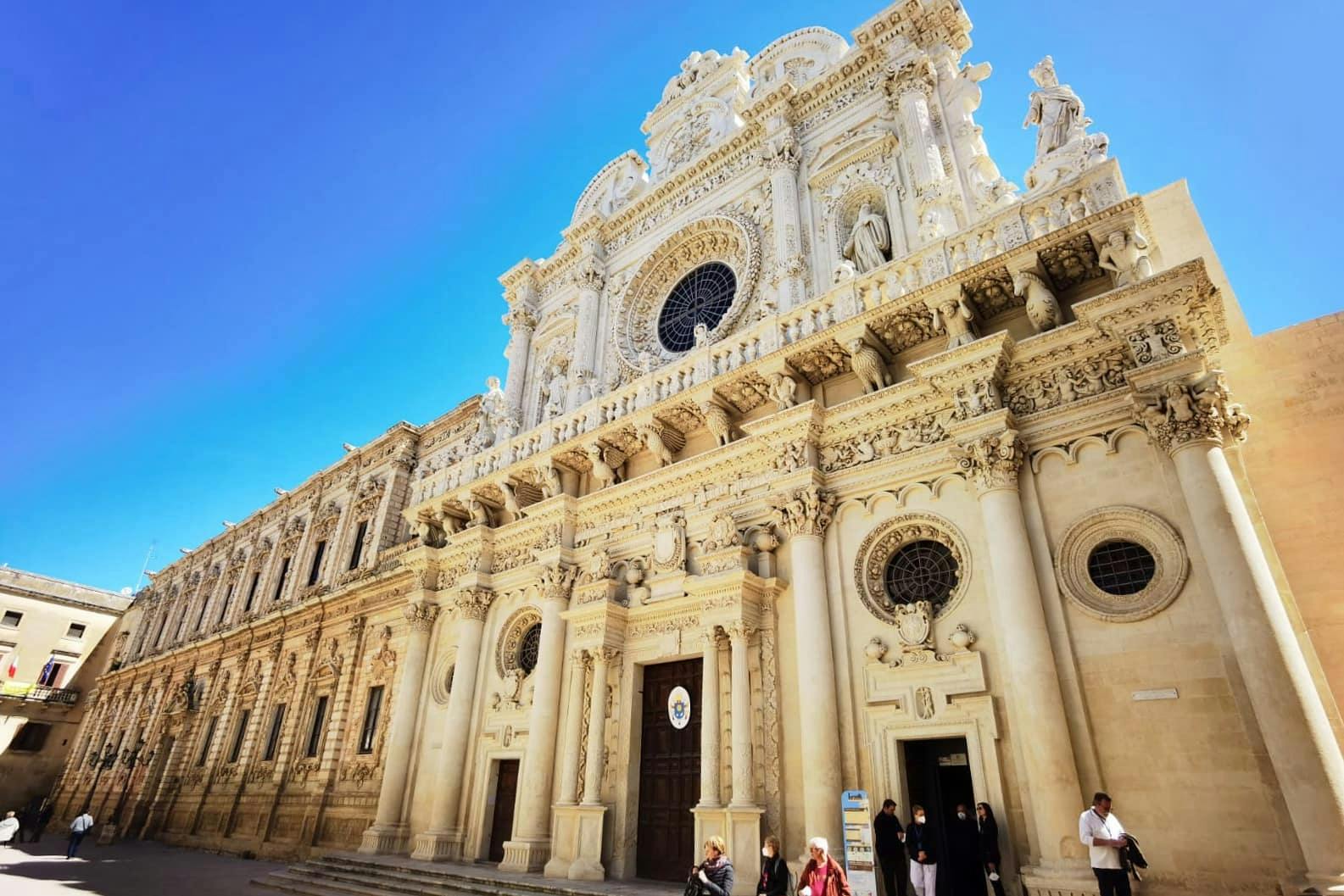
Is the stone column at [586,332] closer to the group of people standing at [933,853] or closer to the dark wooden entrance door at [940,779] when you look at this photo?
the dark wooden entrance door at [940,779]

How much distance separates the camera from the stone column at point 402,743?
14844mm

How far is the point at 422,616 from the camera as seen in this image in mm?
16875

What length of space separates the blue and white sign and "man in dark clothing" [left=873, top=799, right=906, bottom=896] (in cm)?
412

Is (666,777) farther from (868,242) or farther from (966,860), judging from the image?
(868,242)

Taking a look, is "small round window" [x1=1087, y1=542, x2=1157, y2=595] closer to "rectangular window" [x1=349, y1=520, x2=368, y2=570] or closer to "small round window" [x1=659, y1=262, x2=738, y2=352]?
"small round window" [x1=659, y1=262, x2=738, y2=352]

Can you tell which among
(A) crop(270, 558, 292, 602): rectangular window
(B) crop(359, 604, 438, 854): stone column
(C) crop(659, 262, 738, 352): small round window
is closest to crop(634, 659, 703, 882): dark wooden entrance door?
(B) crop(359, 604, 438, 854): stone column

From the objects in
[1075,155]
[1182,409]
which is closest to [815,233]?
[1075,155]

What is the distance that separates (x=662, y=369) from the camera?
13.7 metres

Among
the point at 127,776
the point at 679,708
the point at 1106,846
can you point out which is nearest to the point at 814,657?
the point at 679,708

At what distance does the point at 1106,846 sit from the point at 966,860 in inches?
60.8

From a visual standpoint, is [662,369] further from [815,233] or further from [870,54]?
[870,54]

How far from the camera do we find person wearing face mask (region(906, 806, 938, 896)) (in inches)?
304

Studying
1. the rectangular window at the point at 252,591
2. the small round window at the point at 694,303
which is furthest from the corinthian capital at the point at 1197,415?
the rectangular window at the point at 252,591

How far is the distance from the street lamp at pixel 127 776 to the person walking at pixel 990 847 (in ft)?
101
